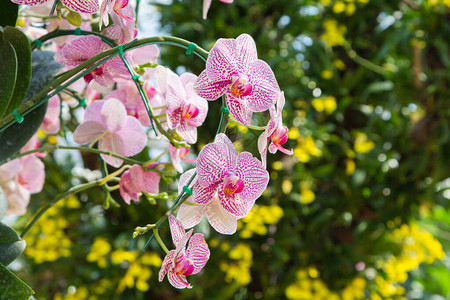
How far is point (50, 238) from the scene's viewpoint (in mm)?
1176

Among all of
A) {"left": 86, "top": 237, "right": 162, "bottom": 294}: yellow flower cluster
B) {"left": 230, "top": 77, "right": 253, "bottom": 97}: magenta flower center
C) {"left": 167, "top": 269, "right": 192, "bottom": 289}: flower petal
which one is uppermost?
{"left": 230, "top": 77, "right": 253, "bottom": 97}: magenta flower center

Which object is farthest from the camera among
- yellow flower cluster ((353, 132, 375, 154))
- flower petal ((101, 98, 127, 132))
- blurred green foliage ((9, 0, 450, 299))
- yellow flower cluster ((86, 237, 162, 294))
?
yellow flower cluster ((353, 132, 375, 154))

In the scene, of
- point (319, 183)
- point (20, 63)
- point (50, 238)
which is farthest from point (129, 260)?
point (20, 63)

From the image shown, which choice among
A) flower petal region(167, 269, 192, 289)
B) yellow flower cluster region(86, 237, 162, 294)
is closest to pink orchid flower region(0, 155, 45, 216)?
flower petal region(167, 269, 192, 289)

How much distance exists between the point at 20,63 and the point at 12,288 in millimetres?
152

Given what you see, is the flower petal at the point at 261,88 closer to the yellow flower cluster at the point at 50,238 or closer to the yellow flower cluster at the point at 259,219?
the yellow flower cluster at the point at 259,219

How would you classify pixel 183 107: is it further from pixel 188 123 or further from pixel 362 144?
pixel 362 144

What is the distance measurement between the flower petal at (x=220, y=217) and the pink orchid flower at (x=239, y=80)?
53mm

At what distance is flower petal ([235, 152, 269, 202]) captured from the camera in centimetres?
25

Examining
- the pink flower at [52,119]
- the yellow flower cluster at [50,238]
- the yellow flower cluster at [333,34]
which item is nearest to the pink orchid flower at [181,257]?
the pink flower at [52,119]

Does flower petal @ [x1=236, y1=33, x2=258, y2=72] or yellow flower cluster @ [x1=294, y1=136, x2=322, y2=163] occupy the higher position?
flower petal @ [x1=236, y1=33, x2=258, y2=72]

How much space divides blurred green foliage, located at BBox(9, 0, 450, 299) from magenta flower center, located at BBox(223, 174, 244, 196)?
0.90 metres

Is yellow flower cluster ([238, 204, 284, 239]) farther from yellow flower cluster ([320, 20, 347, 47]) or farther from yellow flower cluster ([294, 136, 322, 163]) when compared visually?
yellow flower cluster ([320, 20, 347, 47])

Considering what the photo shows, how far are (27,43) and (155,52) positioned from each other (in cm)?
10
